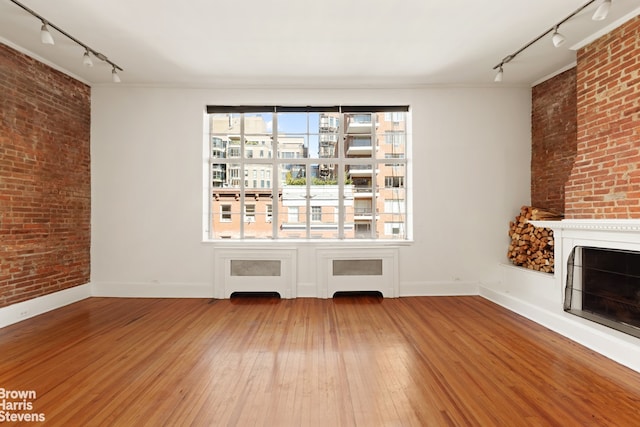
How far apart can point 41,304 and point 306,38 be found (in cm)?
426

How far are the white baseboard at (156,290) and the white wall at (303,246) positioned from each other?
14mm

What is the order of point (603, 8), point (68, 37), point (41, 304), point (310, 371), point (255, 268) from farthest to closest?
point (255, 268) < point (41, 304) < point (68, 37) < point (603, 8) < point (310, 371)

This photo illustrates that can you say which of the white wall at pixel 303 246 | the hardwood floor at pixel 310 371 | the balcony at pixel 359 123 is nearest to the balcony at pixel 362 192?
the white wall at pixel 303 246

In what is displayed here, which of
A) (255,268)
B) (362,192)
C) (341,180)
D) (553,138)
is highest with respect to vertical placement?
(553,138)

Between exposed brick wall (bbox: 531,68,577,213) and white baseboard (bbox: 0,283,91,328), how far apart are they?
6.36 metres

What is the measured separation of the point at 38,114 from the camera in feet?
12.5

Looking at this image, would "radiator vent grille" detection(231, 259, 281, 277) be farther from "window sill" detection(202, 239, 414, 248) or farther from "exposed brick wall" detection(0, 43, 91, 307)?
"exposed brick wall" detection(0, 43, 91, 307)

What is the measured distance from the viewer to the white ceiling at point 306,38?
2.89 meters

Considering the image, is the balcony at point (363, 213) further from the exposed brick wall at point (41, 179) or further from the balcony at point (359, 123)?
the exposed brick wall at point (41, 179)

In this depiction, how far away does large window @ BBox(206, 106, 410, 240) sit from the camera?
485cm

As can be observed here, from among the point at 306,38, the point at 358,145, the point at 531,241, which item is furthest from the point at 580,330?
the point at 306,38

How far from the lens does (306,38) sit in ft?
11.0

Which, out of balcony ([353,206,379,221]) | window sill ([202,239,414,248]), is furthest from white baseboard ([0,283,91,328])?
balcony ([353,206,379,221])

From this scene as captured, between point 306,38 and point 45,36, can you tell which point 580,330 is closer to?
point 306,38
